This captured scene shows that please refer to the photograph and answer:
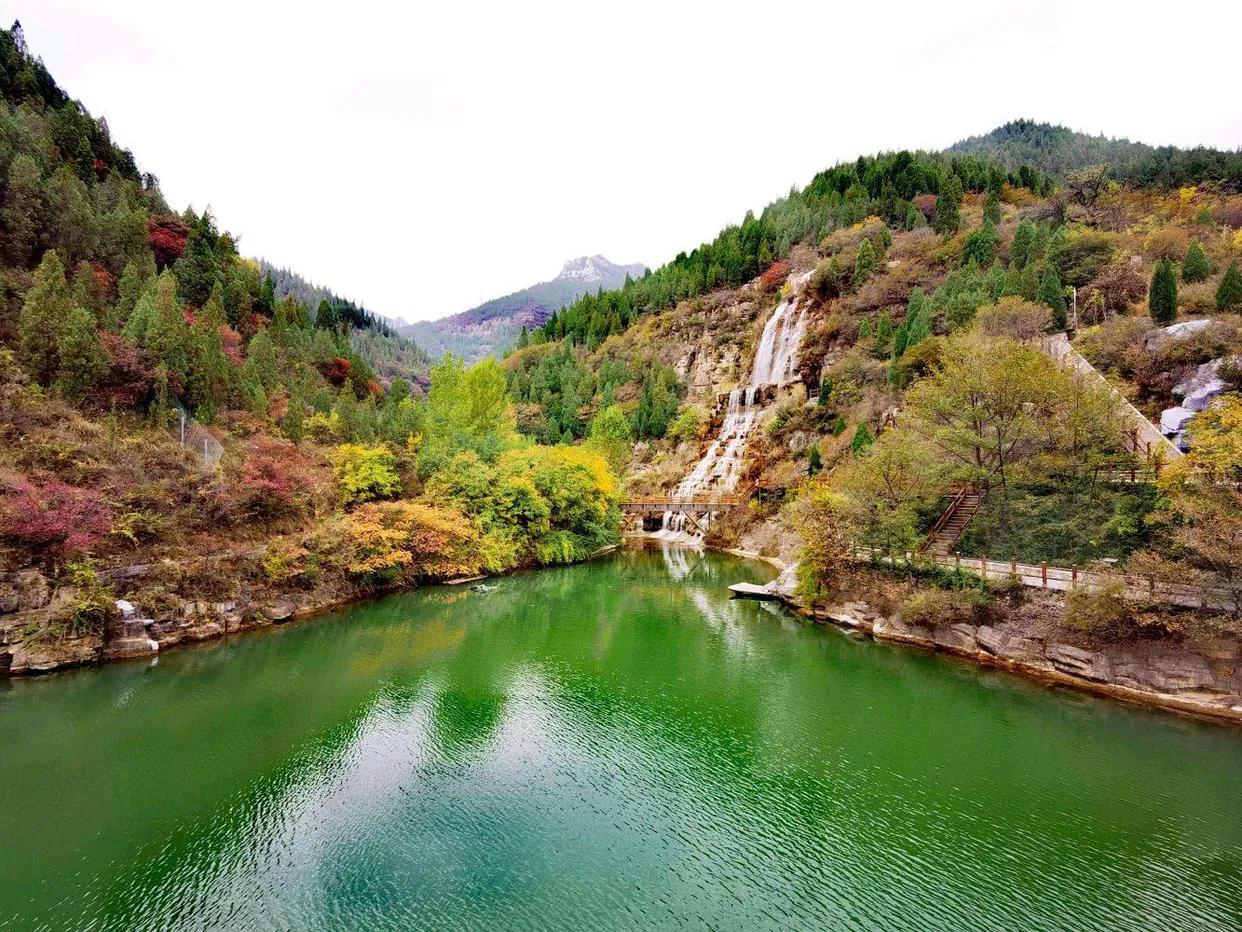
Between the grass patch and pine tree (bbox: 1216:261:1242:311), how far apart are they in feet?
45.1

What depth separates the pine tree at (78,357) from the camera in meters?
22.0

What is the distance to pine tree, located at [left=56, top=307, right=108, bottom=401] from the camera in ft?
72.2

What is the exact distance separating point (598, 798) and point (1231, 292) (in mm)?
34460

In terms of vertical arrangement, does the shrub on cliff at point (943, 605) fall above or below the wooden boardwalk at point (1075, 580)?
below

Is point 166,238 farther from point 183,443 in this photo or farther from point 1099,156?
point 1099,156

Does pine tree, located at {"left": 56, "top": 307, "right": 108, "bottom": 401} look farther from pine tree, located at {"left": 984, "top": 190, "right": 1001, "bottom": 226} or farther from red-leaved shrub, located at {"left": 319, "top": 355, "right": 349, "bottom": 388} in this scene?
pine tree, located at {"left": 984, "top": 190, "right": 1001, "bottom": 226}

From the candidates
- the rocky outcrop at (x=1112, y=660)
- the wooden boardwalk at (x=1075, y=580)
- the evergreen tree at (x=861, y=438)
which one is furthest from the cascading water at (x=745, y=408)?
the rocky outcrop at (x=1112, y=660)

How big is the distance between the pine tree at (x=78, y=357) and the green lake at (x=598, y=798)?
40.0 ft

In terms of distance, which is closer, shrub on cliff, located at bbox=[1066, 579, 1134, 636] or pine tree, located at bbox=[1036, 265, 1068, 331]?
shrub on cliff, located at bbox=[1066, 579, 1134, 636]

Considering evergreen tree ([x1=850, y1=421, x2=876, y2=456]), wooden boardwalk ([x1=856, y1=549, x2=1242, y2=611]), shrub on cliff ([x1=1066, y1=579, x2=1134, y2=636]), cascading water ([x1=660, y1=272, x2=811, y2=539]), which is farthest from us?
cascading water ([x1=660, y1=272, x2=811, y2=539])

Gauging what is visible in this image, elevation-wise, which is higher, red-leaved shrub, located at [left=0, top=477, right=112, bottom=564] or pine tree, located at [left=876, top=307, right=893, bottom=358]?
pine tree, located at [left=876, top=307, right=893, bottom=358]

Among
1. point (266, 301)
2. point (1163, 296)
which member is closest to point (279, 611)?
point (266, 301)

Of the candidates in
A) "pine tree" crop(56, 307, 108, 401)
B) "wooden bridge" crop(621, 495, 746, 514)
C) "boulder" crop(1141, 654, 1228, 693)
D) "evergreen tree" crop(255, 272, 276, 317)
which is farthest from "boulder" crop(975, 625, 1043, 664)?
"evergreen tree" crop(255, 272, 276, 317)

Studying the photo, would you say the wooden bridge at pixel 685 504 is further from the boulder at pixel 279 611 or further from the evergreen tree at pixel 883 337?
the boulder at pixel 279 611
